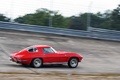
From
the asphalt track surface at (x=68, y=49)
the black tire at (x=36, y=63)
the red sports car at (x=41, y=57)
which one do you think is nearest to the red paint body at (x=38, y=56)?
the red sports car at (x=41, y=57)

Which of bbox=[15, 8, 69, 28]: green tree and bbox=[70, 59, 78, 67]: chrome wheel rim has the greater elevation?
bbox=[15, 8, 69, 28]: green tree

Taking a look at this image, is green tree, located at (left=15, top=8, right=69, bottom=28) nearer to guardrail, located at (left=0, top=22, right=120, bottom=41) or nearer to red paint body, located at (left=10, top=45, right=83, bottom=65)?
guardrail, located at (left=0, top=22, right=120, bottom=41)

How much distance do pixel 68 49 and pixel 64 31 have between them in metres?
5.15

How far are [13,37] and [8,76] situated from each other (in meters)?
12.9

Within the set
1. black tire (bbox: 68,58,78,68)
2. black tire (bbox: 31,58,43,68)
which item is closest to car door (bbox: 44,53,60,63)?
black tire (bbox: 31,58,43,68)

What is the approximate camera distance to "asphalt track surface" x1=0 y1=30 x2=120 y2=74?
1716cm

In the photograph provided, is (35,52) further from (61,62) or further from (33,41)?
(33,41)

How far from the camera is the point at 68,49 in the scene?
80.5ft

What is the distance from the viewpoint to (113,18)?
3422 centimetres

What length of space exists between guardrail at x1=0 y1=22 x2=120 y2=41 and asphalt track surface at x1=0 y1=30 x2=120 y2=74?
19.3 inches

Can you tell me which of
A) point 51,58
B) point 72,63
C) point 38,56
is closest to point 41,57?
point 38,56

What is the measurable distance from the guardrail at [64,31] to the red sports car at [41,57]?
1077 centimetres

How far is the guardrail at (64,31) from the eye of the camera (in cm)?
2877

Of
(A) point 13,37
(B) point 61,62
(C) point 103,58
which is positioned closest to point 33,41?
(A) point 13,37
